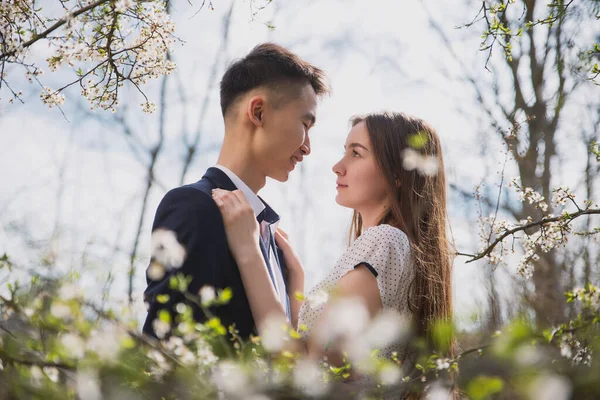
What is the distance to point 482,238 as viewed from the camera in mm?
2648

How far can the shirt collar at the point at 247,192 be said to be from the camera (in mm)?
2521

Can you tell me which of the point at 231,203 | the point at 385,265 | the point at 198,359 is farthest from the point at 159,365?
the point at 385,265

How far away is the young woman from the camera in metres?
2.11

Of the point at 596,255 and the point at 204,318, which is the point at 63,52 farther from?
the point at 596,255

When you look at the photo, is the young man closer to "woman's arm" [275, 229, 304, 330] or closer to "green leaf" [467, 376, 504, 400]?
"woman's arm" [275, 229, 304, 330]

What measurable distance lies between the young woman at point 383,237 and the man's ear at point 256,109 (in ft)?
1.39

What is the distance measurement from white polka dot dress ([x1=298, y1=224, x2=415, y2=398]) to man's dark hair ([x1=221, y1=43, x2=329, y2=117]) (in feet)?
2.89

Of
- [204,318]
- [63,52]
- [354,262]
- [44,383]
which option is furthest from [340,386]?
[63,52]

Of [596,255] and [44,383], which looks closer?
[44,383]

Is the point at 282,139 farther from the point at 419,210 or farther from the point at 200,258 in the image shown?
the point at 200,258

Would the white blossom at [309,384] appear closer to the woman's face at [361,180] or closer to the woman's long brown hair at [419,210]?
the woman's long brown hair at [419,210]

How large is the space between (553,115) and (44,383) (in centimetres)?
680

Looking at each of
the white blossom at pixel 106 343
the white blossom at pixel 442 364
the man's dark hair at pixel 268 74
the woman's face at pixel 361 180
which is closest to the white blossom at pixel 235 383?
the white blossom at pixel 106 343

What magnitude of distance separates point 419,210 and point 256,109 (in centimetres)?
89
